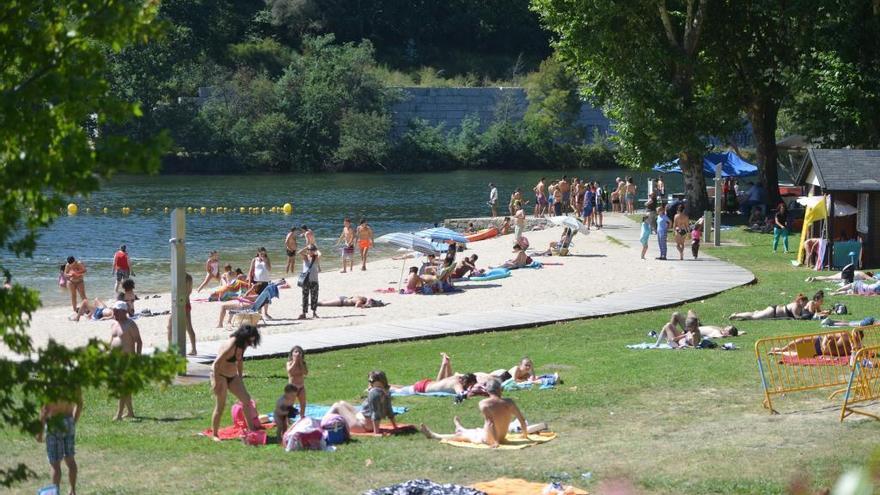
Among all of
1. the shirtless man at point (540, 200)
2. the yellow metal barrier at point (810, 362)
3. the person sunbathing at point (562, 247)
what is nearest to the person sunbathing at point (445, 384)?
the yellow metal barrier at point (810, 362)

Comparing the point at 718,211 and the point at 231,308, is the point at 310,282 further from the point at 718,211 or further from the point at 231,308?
the point at 718,211

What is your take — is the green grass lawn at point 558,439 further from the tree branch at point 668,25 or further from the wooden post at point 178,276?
the tree branch at point 668,25

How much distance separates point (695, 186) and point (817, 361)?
26.8m

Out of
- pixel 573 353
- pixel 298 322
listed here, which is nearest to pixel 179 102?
pixel 298 322

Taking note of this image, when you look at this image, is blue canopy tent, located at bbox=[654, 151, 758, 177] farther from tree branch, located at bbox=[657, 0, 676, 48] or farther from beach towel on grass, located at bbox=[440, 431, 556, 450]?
beach towel on grass, located at bbox=[440, 431, 556, 450]

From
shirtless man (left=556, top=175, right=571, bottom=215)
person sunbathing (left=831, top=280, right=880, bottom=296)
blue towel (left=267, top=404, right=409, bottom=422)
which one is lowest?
blue towel (left=267, top=404, right=409, bottom=422)

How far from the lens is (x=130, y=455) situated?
1266 cm

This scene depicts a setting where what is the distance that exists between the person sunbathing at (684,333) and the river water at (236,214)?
15.5 m

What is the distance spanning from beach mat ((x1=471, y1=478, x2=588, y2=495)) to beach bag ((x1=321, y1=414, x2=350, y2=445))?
94.4 inches

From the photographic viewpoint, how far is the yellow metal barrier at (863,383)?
42.4ft

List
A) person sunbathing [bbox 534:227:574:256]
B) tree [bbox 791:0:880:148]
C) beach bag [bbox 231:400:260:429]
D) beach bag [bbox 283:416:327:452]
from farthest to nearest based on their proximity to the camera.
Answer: tree [bbox 791:0:880:148], person sunbathing [bbox 534:227:574:256], beach bag [bbox 231:400:260:429], beach bag [bbox 283:416:327:452]

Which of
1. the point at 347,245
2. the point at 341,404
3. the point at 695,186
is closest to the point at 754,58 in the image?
the point at 695,186

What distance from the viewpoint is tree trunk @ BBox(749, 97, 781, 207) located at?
43000mm

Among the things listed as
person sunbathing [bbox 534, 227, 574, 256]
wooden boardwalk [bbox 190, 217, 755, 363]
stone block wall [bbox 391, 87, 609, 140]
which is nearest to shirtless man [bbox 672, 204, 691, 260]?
wooden boardwalk [bbox 190, 217, 755, 363]
